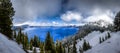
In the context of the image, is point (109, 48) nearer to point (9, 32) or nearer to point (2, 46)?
point (9, 32)

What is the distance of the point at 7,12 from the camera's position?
169 ft

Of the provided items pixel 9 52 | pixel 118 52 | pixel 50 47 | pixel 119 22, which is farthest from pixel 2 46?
pixel 119 22

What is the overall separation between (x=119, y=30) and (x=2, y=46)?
12408cm

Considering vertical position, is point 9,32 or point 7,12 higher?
point 7,12

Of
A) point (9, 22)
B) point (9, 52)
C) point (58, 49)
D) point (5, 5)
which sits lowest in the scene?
point (58, 49)

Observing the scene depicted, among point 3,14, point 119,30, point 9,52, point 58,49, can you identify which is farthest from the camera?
point 119,30

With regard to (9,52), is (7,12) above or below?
above

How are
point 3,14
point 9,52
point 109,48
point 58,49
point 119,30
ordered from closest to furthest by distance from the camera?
point 9,52, point 3,14, point 109,48, point 58,49, point 119,30

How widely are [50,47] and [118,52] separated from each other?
30035 millimetres

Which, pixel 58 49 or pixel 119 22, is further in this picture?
pixel 119 22

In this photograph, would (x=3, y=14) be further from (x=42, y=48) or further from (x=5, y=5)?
(x=42, y=48)

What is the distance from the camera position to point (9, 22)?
51.2m

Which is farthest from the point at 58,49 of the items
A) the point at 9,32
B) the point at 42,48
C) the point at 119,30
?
the point at 119,30

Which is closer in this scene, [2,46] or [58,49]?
[2,46]
